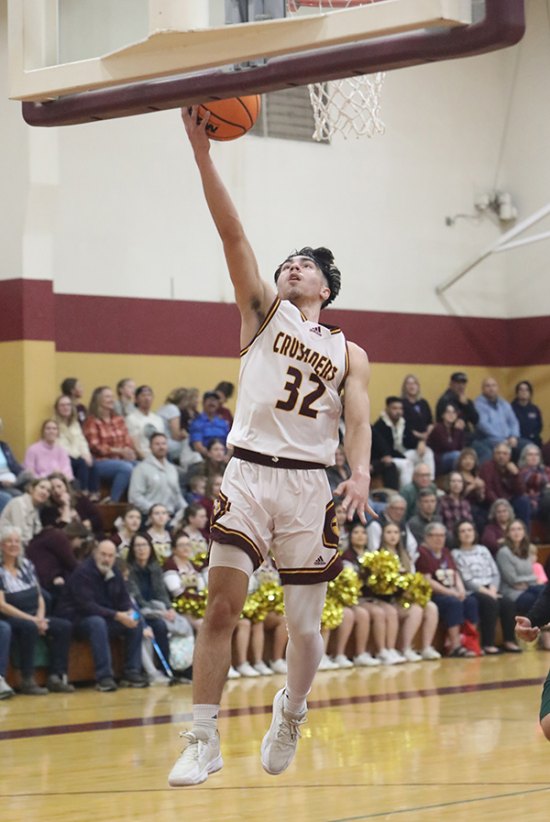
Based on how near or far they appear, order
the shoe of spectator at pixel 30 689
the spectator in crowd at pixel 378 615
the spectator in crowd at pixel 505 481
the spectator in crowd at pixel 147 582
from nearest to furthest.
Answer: the shoe of spectator at pixel 30 689, the spectator in crowd at pixel 147 582, the spectator in crowd at pixel 378 615, the spectator in crowd at pixel 505 481

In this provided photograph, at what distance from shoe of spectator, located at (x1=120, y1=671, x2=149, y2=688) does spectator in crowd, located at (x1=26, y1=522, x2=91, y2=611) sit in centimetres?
89

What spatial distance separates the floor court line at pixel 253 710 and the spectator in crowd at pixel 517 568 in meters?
2.51

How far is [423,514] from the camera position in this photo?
15.5 m

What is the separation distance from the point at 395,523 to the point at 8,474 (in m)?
4.06

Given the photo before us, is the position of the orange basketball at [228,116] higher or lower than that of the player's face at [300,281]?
higher

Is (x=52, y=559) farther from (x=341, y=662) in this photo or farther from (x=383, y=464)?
(x=383, y=464)

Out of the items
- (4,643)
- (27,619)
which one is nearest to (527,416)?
(27,619)

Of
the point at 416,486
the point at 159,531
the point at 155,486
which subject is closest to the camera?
the point at 159,531

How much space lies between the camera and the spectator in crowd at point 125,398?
15586 mm

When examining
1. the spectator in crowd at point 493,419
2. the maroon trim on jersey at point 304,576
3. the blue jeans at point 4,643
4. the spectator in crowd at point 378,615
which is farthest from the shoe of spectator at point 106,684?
the spectator in crowd at point 493,419

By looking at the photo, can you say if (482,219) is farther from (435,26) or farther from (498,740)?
(435,26)

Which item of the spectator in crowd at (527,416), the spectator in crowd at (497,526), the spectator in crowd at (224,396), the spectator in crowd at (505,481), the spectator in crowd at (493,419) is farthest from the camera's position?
the spectator in crowd at (527,416)

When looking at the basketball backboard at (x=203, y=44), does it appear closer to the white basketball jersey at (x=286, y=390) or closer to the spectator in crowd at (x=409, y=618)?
the white basketball jersey at (x=286, y=390)

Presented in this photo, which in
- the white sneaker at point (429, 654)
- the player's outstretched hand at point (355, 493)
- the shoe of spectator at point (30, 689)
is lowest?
the white sneaker at point (429, 654)
